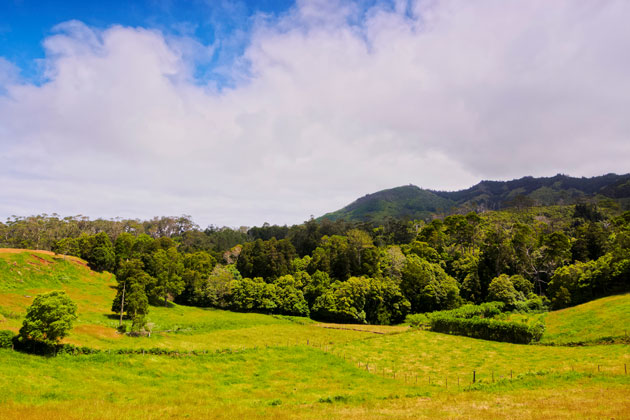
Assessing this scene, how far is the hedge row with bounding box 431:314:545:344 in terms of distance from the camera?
4528 cm

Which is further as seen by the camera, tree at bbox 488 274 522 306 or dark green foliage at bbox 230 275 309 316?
dark green foliage at bbox 230 275 309 316

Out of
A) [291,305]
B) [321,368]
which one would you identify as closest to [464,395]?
[321,368]

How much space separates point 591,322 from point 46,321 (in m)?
67.0

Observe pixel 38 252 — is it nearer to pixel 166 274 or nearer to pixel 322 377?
pixel 166 274

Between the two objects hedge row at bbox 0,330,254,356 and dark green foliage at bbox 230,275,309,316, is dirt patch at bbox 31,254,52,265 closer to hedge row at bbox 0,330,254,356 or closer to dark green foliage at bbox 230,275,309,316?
dark green foliage at bbox 230,275,309,316

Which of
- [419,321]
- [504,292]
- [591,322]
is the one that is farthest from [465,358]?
[504,292]

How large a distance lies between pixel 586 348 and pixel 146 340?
5606cm

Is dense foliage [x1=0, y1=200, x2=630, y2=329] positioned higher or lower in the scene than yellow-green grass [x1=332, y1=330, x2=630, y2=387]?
higher

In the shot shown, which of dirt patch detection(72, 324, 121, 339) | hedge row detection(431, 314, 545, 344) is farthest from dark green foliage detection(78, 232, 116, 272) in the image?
hedge row detection(431, 314, 545, 344)

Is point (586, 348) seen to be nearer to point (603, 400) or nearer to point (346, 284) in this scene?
point (603, 400)

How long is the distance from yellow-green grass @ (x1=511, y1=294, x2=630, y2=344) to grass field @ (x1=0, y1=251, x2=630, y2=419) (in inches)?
10.5

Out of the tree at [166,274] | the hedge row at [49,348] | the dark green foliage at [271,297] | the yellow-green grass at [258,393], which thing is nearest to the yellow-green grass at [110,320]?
the hedge row at [49,348]

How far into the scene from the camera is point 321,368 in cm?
3556

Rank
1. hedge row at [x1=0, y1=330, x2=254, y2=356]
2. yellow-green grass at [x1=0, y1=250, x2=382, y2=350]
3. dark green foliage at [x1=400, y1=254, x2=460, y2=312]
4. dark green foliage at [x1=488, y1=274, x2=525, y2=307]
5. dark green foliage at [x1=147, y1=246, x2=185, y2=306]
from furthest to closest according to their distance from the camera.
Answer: dark green foliage at [x1=147, y1=246, x2=185, y2=306] < dark green foliage at [x1=400, y1=254, x2=460, y2=312] < dark green foliage at [x1=488, y1=274, x2=525, y2=307] < yellow-green grass at [x1=0, y1=250, x2=382, y2=350] < hedge row at [x1=0, y1=330, x2=254, y2=356]
